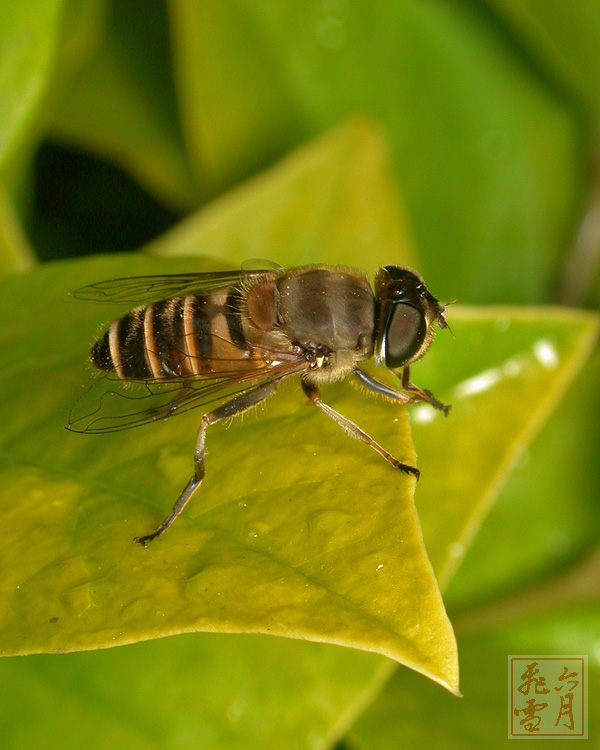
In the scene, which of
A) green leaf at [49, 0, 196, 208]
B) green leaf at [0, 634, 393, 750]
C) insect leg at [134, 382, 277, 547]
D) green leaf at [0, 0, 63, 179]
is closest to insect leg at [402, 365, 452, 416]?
insect leg at [134, 382, 277, 547]

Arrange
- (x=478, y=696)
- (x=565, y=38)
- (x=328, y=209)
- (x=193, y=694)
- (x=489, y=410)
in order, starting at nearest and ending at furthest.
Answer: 1. (x=193, y=694)
2. (x=489, y=410)
3. (x=478, y=696)
4. (x=328, y=209)
5. (x=565, y=38)

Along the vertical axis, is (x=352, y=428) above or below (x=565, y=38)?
below

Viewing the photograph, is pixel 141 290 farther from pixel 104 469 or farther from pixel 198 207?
pixel 198 207

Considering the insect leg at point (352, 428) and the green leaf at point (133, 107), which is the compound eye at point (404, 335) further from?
the green leaf at point (133, 107)

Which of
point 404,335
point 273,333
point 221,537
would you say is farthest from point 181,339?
point 221,537

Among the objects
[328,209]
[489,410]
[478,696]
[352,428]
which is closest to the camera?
[352,428]

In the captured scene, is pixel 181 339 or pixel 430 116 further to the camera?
pixel 430 116

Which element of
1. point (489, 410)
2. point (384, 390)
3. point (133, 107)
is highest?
point (133, 107)

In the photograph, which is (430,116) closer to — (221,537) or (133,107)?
(133,107)

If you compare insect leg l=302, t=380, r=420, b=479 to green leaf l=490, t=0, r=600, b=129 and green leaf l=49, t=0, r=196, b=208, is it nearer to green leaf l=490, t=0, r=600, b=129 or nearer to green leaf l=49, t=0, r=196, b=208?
green leaf l=49, t=0, r=196, b=208
